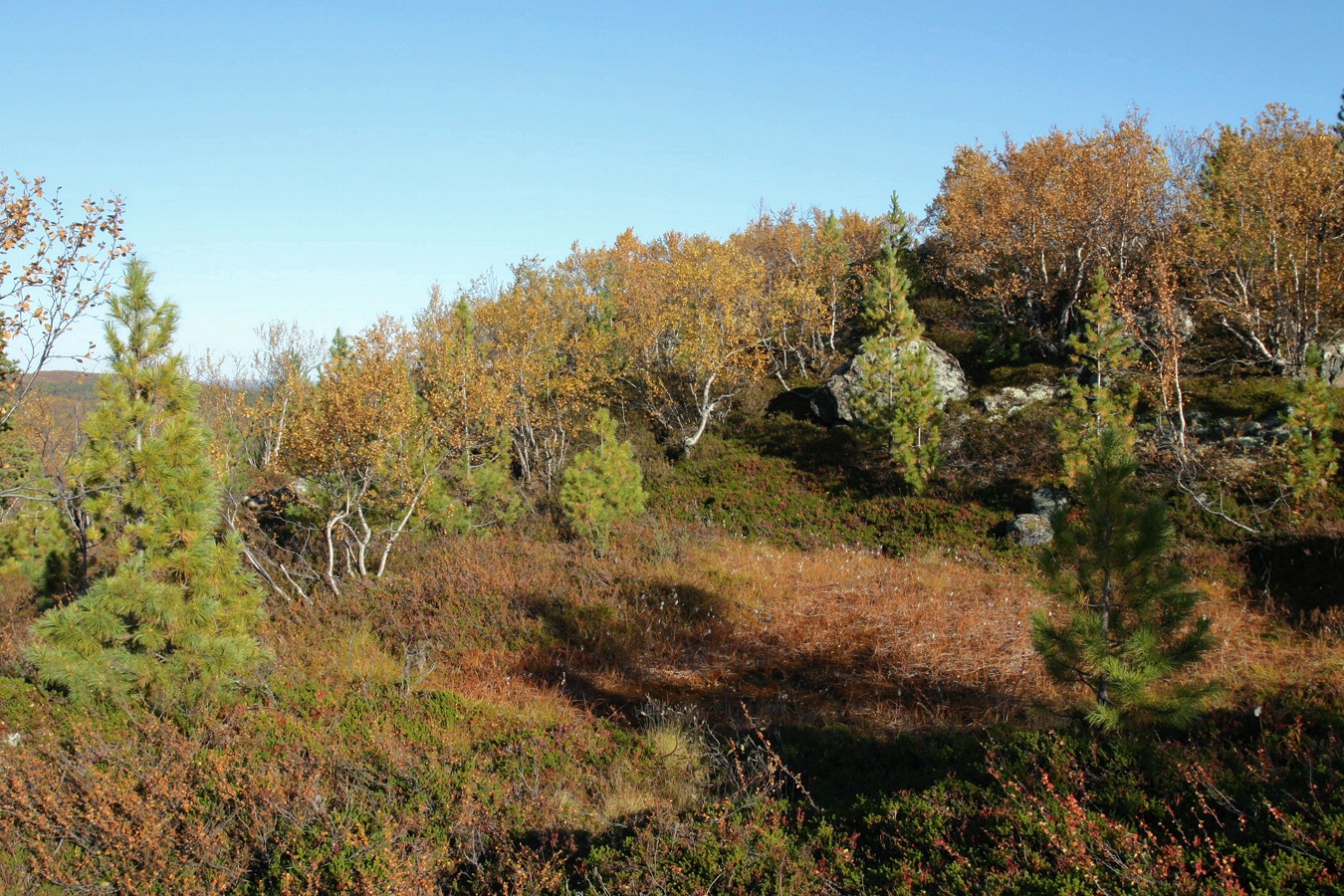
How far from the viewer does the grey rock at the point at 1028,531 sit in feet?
58.7

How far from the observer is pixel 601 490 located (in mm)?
18859

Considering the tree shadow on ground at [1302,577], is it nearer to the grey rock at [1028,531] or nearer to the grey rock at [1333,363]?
the grey rock at [1028,531]

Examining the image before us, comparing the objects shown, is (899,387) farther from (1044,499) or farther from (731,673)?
(731,673)

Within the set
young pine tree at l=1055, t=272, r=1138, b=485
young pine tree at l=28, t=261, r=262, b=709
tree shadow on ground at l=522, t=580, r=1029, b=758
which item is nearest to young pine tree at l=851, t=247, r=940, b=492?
young pine tree at l=1055, t=272, r=1138, b=485

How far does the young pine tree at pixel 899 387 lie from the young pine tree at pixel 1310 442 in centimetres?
793

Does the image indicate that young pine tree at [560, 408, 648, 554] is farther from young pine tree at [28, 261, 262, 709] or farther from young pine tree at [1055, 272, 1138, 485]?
young pine tree at [1055, 272, 1138, 485]

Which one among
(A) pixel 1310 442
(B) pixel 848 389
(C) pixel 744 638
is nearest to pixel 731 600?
(C) pixel 744 638

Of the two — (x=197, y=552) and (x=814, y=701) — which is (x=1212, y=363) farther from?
(x=197, y=552)

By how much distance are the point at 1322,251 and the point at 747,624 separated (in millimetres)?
18307

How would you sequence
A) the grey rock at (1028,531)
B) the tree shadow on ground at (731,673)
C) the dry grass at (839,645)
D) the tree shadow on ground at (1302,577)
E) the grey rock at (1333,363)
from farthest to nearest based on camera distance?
the grey rock at (1333,363) → the grey rock at (1028,531) → the tree shadow on ground at (1302,577) → the dry grass at (839,645) → the tree shadow on ground at (731,673)

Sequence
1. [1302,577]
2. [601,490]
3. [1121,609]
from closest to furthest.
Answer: [1121,609], [1302,577], [601,490]

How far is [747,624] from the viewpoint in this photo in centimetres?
1420

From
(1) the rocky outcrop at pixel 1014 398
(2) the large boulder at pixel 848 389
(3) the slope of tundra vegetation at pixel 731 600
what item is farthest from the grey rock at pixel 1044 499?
(2) the large boulder at pixel 848 389

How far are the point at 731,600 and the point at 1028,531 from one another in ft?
26.3
